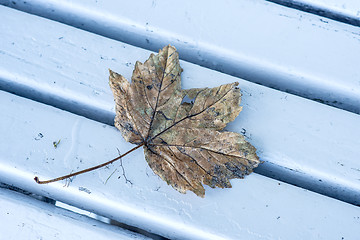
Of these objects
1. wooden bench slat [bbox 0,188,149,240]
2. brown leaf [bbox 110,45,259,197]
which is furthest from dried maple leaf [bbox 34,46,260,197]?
wooden bench slat [bbox 0,188,149,240]

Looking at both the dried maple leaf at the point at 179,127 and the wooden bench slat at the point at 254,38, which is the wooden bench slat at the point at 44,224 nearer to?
the dried maple leaf at the point at 179,127

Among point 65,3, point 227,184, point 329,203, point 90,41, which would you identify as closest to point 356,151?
point 329,203

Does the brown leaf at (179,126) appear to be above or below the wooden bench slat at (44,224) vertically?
above

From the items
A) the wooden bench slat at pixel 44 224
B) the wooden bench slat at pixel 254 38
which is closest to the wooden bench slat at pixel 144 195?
the wooden bench slat at pixel 44 224

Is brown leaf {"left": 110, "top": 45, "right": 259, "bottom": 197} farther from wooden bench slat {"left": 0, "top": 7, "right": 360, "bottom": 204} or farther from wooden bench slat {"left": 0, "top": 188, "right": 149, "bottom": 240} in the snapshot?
Result: wooden bench slat {"left": 0, "top": 188, "right": 149, "bottom": 240}

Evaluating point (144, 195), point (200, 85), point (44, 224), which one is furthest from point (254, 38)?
point (44, 224)

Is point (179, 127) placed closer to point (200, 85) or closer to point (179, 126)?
point (179, 126)

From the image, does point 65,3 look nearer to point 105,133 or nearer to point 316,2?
point 105,133
